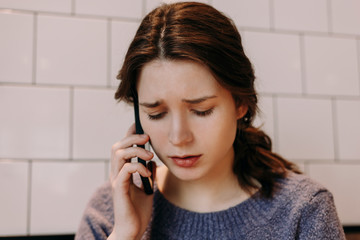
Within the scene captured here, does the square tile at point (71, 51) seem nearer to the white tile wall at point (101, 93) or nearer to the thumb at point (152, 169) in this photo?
the white tile wall at point (101, 93)

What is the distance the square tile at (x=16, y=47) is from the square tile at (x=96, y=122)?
0.15 meters

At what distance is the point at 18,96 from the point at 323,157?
0.88m

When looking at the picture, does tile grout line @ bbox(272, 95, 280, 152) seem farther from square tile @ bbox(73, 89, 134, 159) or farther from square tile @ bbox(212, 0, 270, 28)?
square tile @ bbox(73, 89, 134, 159)

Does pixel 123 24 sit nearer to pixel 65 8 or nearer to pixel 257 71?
pixel 65 8

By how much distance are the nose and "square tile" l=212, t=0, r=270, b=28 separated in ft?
1.69

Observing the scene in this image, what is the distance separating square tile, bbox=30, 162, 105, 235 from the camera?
1.04m

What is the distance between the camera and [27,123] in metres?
1.04

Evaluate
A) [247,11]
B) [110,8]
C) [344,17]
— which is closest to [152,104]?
[110,8]

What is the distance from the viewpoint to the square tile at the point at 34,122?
103 cm

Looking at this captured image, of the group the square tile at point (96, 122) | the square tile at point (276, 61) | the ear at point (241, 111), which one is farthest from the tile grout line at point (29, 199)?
the square tile at point (276, 61)

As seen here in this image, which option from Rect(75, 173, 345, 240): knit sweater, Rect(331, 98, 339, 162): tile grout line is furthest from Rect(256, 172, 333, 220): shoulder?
Rect(331, 98, 339, 162): tile grout line

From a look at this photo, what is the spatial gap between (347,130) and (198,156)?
0.63 m

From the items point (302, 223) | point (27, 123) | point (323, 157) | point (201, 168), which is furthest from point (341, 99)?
point (27, 123)

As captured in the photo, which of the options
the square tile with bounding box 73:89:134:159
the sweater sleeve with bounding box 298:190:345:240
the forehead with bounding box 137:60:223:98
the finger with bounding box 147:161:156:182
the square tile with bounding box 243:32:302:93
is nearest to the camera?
the forehead with bounding box 137:60:223:98
